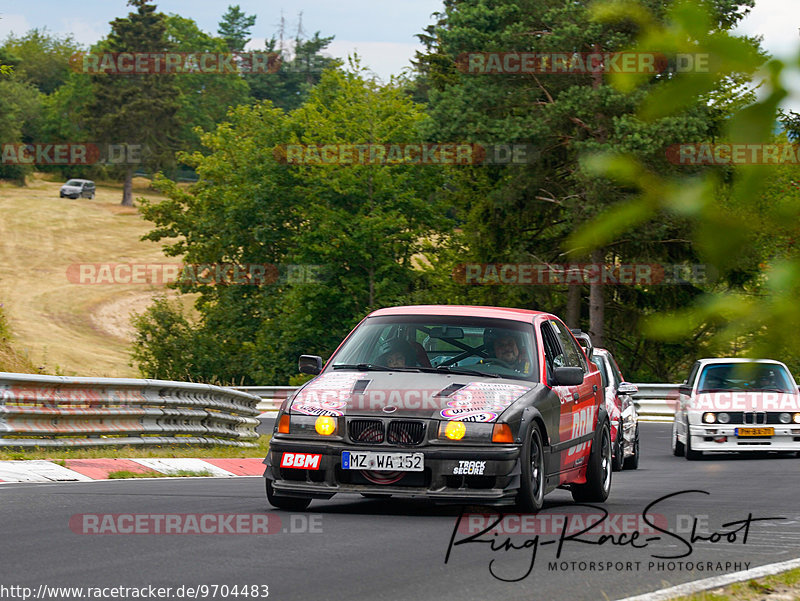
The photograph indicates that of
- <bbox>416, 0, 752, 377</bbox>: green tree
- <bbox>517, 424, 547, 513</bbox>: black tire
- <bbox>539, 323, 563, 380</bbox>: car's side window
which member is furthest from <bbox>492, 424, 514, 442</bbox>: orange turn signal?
<bbox>416, 0, 752, 377</bbox>: green tree

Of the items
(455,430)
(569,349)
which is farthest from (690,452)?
(455,430)

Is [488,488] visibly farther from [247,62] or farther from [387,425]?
[247,62]

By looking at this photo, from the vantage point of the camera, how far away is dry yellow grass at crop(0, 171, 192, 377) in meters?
66.2

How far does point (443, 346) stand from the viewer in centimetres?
1018

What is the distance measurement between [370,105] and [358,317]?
32.3 ft

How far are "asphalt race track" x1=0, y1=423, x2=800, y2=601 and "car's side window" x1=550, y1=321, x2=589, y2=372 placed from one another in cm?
123

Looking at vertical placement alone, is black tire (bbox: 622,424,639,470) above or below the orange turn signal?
below

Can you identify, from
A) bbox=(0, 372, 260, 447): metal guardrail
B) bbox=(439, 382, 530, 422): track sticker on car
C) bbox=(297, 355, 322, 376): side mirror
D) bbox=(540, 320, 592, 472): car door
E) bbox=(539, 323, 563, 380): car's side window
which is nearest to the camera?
bbox=(439, 382, 530, 422): track sticker on car

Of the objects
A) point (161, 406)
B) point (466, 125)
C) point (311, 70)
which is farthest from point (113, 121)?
point (161, 406)

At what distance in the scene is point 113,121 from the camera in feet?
340

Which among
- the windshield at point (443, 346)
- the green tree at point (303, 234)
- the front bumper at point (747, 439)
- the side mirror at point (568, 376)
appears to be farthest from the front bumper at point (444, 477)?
the green tree at point (303, 234)

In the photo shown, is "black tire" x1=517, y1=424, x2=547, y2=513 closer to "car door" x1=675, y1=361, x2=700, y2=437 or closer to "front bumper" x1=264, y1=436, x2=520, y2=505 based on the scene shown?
"front bumper" x1=264, y1=436, x2=520, y2=505

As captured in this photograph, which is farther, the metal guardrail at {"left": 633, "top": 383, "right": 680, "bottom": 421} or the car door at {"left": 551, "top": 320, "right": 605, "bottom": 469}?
the metal guardrail at {"left": 633, "top": 383, "right": 680, "bottom": 421}

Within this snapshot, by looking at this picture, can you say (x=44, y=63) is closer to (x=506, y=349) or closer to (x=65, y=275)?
(x=65, y=275)
